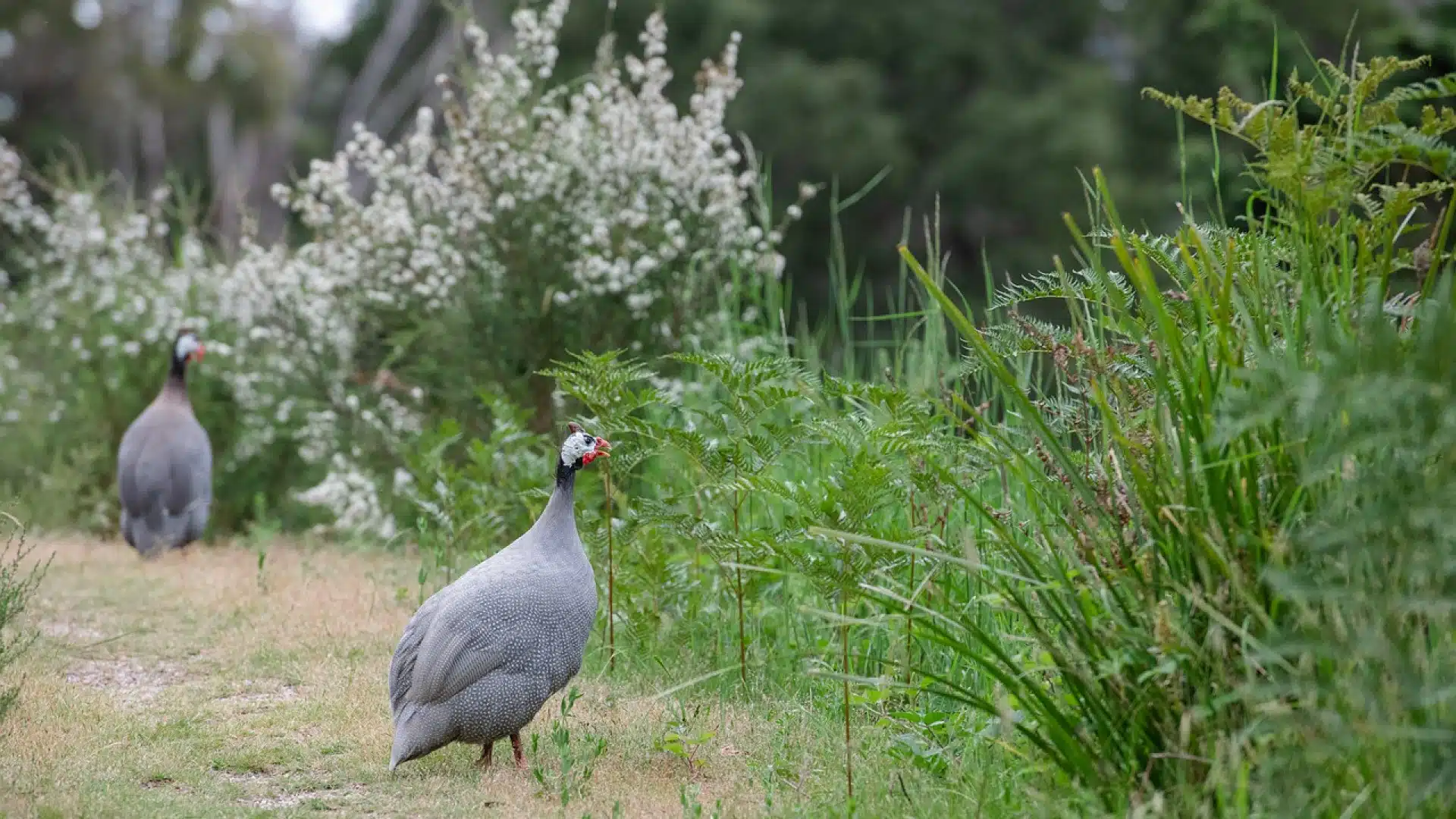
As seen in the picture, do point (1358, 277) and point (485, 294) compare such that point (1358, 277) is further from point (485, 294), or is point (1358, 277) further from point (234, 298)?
point (234, 298)

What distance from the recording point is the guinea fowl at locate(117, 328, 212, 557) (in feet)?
24.1

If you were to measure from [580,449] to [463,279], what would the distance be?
3.55m

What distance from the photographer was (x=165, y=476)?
7.37 metres

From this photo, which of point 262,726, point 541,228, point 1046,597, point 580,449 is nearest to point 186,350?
point 541,228

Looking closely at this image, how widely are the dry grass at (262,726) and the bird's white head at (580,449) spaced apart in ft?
2.44

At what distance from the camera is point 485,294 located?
294 inches

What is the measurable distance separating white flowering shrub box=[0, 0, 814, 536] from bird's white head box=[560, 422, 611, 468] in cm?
271

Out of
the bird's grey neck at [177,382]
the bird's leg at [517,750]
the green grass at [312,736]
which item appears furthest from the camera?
the bird's grey neck at [177,382]

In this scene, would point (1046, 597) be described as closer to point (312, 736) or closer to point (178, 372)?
point (312, 736)

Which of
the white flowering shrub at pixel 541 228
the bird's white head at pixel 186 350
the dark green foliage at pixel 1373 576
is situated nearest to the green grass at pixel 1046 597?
the dark green foliage at pixel 1373 576

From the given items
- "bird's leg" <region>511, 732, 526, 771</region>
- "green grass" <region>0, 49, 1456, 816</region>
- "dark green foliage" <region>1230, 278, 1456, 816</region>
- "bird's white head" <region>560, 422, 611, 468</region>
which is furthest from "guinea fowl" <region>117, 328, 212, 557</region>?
"dark green foliage" <region>1230, 278, 1456, 816</region>

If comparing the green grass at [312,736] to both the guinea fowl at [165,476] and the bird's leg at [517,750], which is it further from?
the guinea fowl at [165,476]

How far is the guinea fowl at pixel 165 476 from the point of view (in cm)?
735

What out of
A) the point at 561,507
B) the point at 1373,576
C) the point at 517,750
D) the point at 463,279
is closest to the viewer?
the point at 1373,576
